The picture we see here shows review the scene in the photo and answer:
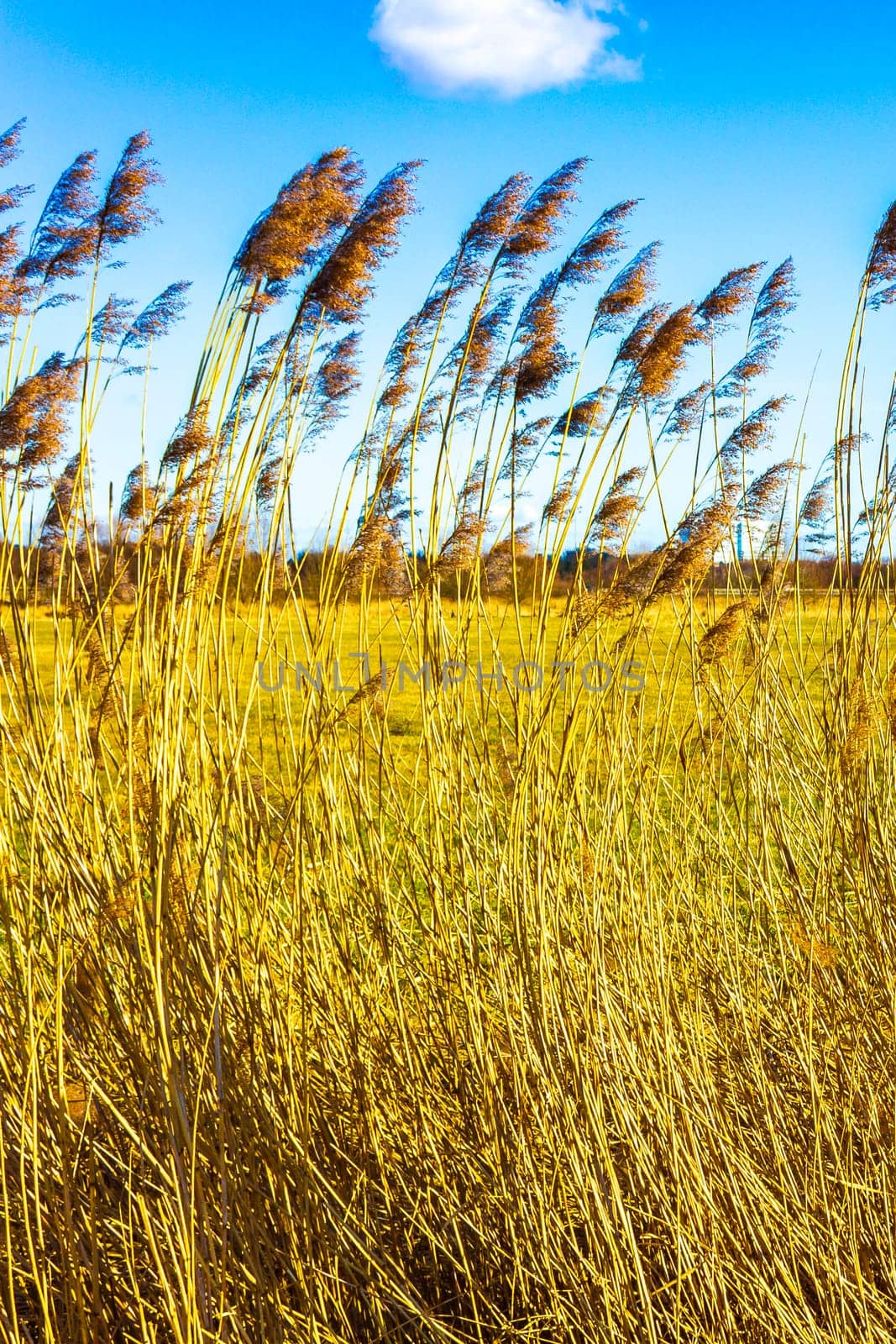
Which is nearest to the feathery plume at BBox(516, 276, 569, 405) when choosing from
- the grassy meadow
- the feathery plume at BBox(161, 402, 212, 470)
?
the grassy meadow

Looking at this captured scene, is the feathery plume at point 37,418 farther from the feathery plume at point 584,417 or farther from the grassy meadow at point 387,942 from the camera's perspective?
the feathery plume at point 584,417

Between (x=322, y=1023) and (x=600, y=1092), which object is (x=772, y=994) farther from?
(x=322, y=1023)

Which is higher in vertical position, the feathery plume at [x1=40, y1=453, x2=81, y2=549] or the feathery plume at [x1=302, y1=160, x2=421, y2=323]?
the feathery plume at [x1=302, y1=160, x2=421, y2=323]

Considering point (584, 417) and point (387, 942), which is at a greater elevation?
point (584, 417)

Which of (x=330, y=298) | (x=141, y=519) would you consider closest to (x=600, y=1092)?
(x=141, y=519)

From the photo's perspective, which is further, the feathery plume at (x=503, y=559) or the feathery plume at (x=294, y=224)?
the feathery plume at (x=503, y=559)

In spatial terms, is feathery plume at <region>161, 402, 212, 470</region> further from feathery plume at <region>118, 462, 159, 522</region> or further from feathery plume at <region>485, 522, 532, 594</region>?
feathery plume at <region>485, 522, 532, 594</region>

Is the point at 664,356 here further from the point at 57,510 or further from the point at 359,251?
the point at 57,510

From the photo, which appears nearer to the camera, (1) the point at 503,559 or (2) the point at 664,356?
(2) the point at 664,356

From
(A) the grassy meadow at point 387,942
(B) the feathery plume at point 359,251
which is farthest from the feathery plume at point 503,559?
(B) the feathery plume at point 359,251

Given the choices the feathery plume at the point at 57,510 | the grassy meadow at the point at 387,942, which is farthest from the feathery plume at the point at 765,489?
the feathery plume at the point at 57,510

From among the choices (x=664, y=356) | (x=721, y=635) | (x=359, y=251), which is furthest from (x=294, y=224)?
(x=721, y=635)

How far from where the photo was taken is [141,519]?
178cm

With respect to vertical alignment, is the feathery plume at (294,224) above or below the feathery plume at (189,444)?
above
